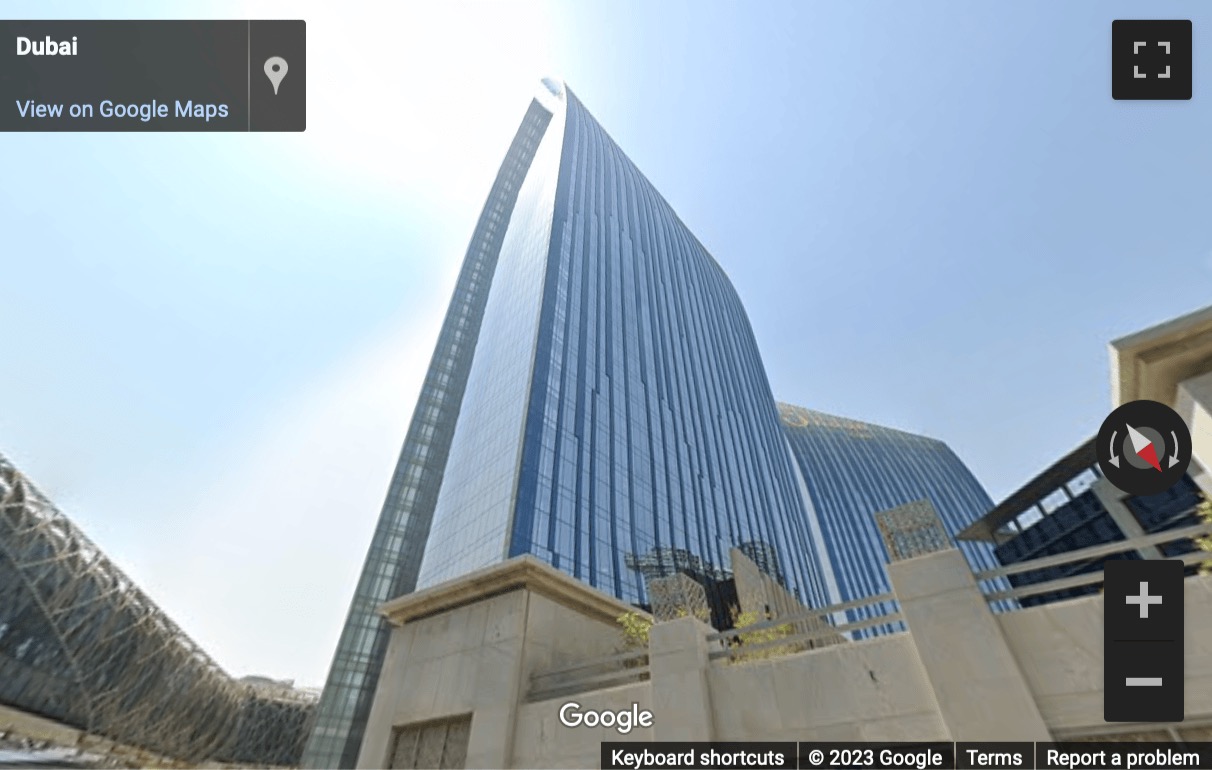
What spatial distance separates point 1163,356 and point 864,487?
5069 inches

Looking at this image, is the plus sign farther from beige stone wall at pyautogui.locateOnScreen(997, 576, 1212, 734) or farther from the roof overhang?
the roof overhang

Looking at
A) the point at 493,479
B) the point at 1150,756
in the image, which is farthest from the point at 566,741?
the point at 493,479

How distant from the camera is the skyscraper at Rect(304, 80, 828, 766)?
46.2 m

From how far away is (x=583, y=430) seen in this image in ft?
171

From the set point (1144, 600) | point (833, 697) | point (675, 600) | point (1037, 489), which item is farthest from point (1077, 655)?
point (1037, 489)

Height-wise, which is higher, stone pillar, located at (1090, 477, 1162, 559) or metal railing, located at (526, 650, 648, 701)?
stone pillar, located at (1090, 477, 1162, 559)

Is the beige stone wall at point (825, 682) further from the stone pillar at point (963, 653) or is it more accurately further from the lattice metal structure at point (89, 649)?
the lattice metal structure at point (89, 649)

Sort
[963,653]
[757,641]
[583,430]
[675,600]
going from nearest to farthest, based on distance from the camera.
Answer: [963,653] < [675,600] < [757,641] < [583,430]

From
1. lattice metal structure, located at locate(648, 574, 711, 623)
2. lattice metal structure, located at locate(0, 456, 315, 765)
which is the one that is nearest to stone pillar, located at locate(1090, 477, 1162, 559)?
lattice metal structure, located at locate(648, 574, 711, 623)

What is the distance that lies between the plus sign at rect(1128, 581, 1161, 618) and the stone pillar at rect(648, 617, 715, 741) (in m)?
3.96

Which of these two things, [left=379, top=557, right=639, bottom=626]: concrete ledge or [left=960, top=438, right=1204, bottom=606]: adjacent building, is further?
[left=960, top=438, right=1204, bottom=606]: adjacent building

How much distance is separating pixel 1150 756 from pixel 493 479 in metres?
45.3

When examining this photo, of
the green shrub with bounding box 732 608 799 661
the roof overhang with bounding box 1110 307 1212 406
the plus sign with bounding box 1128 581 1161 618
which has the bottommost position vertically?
the green shrub with bounding box 732 608 799 661

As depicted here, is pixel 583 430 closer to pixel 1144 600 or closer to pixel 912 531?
pixel 912 531
